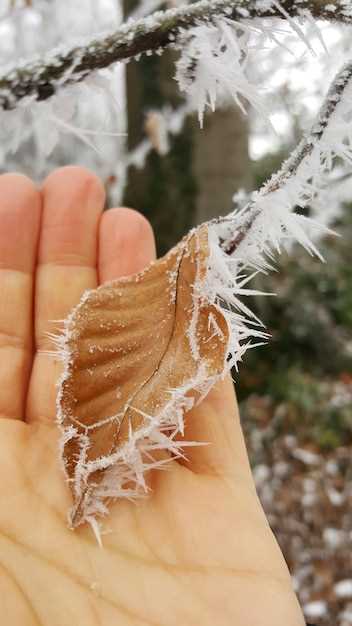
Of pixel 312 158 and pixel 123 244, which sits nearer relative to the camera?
pixel 312 158

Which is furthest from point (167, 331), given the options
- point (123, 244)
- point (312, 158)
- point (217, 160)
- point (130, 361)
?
point (217, 160)

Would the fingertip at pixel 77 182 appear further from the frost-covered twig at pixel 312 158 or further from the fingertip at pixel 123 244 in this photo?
the frost-covered twig at pixel 312 158

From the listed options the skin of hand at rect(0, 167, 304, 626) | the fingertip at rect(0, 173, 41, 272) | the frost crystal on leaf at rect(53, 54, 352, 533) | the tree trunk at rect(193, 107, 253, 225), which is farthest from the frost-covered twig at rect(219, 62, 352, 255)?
the tree trunk at rect(193, 107, 253, 225)

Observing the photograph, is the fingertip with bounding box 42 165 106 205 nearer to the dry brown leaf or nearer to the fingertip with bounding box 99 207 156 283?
the fingertip with bounding box 99 207 156 283

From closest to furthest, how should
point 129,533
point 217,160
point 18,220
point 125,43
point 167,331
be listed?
point 125,43 → point 167,331 → point 129,533 → point 18,220 → point 217,160

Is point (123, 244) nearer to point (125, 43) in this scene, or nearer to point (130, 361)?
point (130, 361)

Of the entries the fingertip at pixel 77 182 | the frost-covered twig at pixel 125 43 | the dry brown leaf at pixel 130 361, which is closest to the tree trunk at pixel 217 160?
the fingertip at pixel 77 182

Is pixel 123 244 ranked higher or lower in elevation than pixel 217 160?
higher
